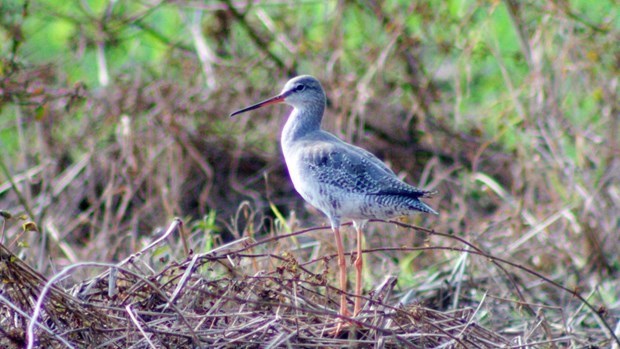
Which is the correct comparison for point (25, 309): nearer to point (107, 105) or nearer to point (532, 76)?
point (107, 105)

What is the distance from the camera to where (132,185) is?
8.78 metres

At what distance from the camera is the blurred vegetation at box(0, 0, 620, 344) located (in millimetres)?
8016

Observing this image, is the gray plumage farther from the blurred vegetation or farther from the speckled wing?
the blurred vegetation

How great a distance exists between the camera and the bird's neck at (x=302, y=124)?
6.10 m

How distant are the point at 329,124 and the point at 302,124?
2804mm

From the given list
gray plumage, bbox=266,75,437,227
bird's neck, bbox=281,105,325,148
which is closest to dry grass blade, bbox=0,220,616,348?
gray plumage, bbox=266,75,437,227

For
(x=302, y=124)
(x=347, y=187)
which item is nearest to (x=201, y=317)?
(x=347, y=187)

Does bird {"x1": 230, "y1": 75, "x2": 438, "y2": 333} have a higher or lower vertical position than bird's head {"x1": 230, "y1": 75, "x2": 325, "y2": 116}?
lower

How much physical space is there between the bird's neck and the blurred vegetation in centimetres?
178

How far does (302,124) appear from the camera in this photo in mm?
6164

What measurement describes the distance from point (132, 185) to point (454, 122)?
11.1ft

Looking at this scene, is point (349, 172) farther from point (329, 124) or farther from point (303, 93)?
point (329, 124)

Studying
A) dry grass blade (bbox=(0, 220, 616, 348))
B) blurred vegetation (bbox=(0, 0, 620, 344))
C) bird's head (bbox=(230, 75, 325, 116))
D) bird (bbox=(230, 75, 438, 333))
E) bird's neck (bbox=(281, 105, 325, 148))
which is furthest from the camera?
blurred vegetation (bbox=(0, 0, 620, 344))

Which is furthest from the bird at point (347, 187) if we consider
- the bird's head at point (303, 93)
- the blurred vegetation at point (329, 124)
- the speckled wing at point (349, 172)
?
the blurred vegetation at point (329, 124)
